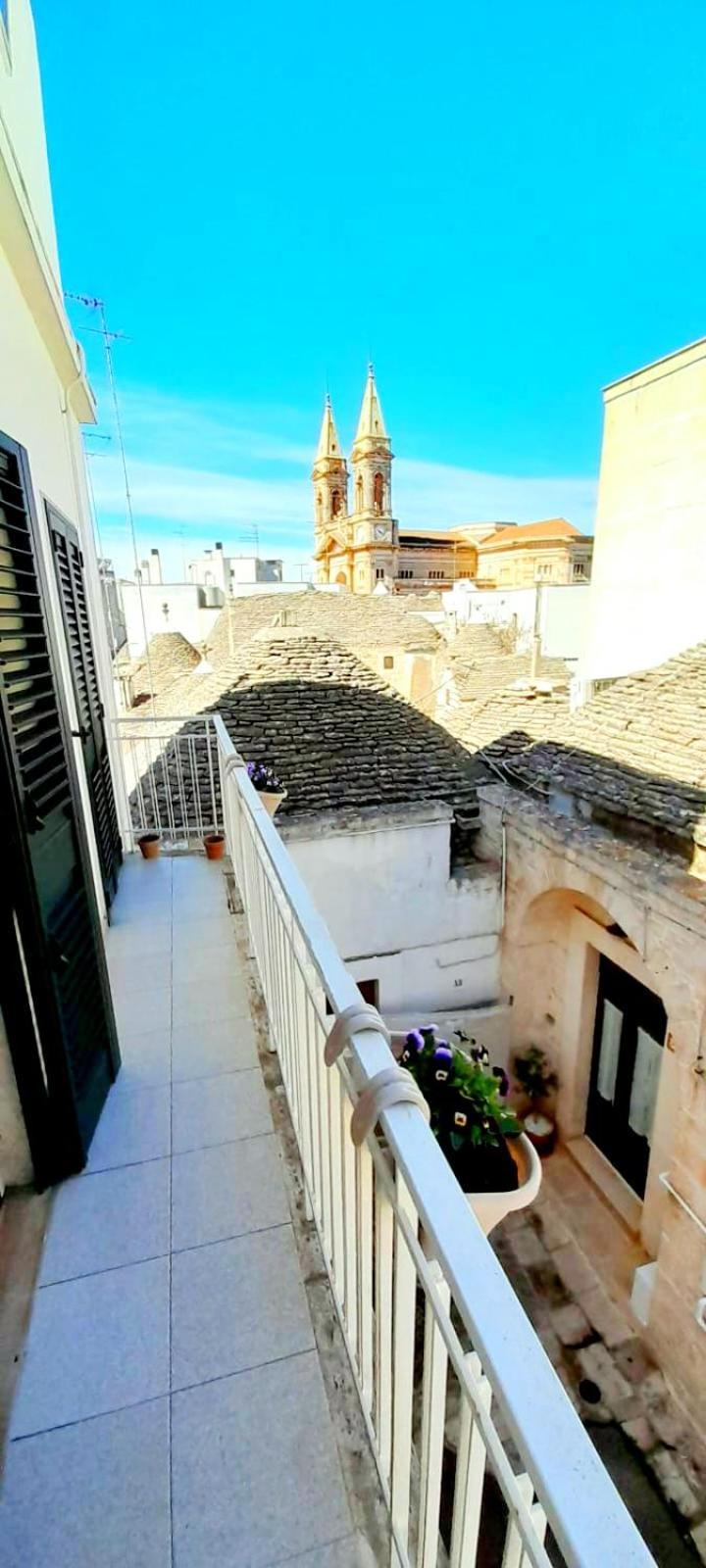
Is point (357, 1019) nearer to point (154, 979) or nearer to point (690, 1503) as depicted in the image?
point (154, 979)

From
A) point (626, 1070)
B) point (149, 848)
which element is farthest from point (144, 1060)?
point (626, 1070)

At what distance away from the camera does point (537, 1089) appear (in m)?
8.07

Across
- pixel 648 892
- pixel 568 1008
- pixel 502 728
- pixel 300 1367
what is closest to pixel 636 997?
pixel 568 1008

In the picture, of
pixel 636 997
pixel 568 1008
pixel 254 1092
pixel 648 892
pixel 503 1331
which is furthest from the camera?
pixel 568 1008

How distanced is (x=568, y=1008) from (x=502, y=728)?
464 cm

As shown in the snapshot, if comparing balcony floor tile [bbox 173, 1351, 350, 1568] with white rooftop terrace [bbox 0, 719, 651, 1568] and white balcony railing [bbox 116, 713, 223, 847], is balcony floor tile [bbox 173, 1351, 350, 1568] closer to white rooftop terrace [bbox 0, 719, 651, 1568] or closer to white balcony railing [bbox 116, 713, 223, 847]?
white rooftop terrace [bbox 0, 719, 651, 1568]

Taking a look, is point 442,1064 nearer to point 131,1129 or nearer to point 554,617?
point 131,1129

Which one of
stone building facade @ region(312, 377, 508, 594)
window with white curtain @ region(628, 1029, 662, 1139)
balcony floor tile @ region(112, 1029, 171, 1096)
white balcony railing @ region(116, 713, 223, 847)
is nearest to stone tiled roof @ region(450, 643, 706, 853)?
window with white curtain @ region(628, 1029, 662, 1139)

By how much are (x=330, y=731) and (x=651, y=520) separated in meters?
10.3

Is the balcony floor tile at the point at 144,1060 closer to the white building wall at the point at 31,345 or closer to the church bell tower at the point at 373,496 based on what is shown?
the white building wall at the point at 31,345

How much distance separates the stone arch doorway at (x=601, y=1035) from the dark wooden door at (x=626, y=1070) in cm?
1

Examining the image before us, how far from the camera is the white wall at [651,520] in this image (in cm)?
1303

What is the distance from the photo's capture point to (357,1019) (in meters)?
1.22

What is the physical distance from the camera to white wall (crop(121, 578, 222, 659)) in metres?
30.3
